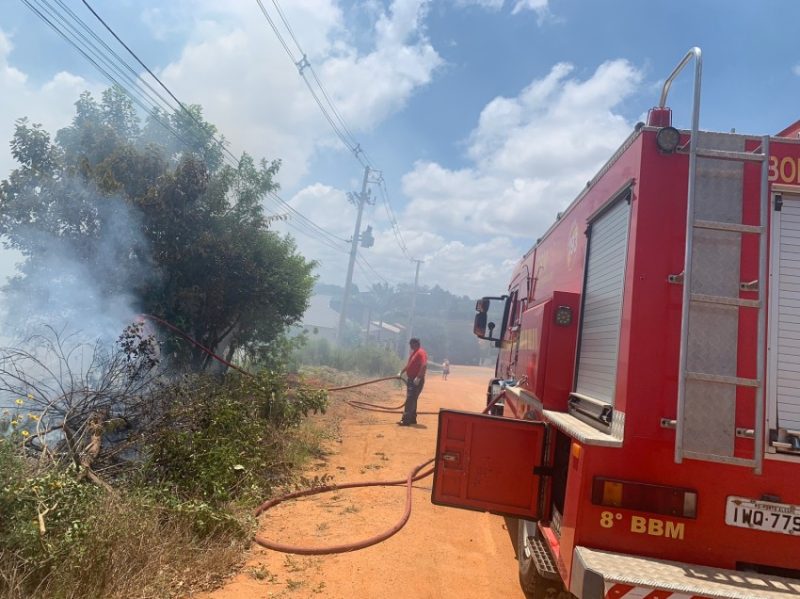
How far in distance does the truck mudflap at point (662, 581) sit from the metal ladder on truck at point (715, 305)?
1.78 ft

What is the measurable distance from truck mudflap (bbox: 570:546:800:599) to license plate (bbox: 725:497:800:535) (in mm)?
232

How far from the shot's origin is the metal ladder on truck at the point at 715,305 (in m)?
2.58

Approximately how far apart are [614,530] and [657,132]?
2.22 meters

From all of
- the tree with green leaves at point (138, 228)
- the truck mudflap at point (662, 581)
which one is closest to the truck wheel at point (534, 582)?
the truck mudflap at point (662, 581)

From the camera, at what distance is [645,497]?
2725mm

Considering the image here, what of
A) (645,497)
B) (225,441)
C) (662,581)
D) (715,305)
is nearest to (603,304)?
(715,305)

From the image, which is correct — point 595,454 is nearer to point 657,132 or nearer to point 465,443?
point 465,443

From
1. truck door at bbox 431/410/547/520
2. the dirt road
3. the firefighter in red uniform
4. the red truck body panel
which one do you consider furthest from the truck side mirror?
the red truck body panel

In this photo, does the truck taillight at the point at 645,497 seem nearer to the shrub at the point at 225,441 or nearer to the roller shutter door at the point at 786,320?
the roller shutter door at the point at 786,320

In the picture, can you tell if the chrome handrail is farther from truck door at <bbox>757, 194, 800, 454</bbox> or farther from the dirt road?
the dirt road

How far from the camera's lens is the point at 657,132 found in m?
2.95

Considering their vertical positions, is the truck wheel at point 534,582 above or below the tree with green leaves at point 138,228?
below

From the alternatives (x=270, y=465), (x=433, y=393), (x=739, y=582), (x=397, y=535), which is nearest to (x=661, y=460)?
(x=739, y=582)

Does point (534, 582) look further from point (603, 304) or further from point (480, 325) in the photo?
point (480, 325)
